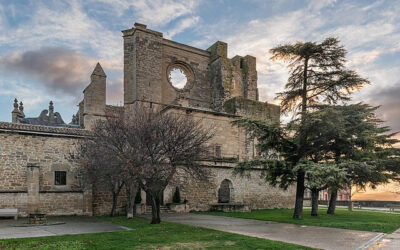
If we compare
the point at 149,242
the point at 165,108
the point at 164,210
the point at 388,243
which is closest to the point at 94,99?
the point at 165,108

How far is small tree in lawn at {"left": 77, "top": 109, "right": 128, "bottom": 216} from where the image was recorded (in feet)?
42.1

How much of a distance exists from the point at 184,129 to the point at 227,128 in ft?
39.5

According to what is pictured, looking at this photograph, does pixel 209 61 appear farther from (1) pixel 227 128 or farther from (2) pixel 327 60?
(2) pixel 327 60

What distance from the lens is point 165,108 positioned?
23188 millimetres

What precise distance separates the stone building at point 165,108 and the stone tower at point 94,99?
0.24 feet

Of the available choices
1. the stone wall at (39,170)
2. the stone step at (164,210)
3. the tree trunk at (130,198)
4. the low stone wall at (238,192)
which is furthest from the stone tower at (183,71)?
the tree trunk at (130,198)

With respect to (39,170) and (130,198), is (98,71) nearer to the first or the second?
(39,170)

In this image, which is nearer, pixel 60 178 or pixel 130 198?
pixel 130 198

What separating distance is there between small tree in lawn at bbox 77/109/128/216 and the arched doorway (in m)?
8.53

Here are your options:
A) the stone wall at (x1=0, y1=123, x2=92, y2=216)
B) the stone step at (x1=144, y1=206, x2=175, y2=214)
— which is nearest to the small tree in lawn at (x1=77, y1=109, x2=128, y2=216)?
the stone wall at (x1=0, y1=123, x2=92, y2=216)

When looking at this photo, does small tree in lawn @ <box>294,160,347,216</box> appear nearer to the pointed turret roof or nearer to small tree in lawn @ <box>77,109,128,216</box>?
small tree in lawn @ <box>77,109,128,216</box>

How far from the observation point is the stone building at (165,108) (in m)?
16.8

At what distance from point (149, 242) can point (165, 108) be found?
1514 centimetres

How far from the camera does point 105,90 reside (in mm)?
25328
